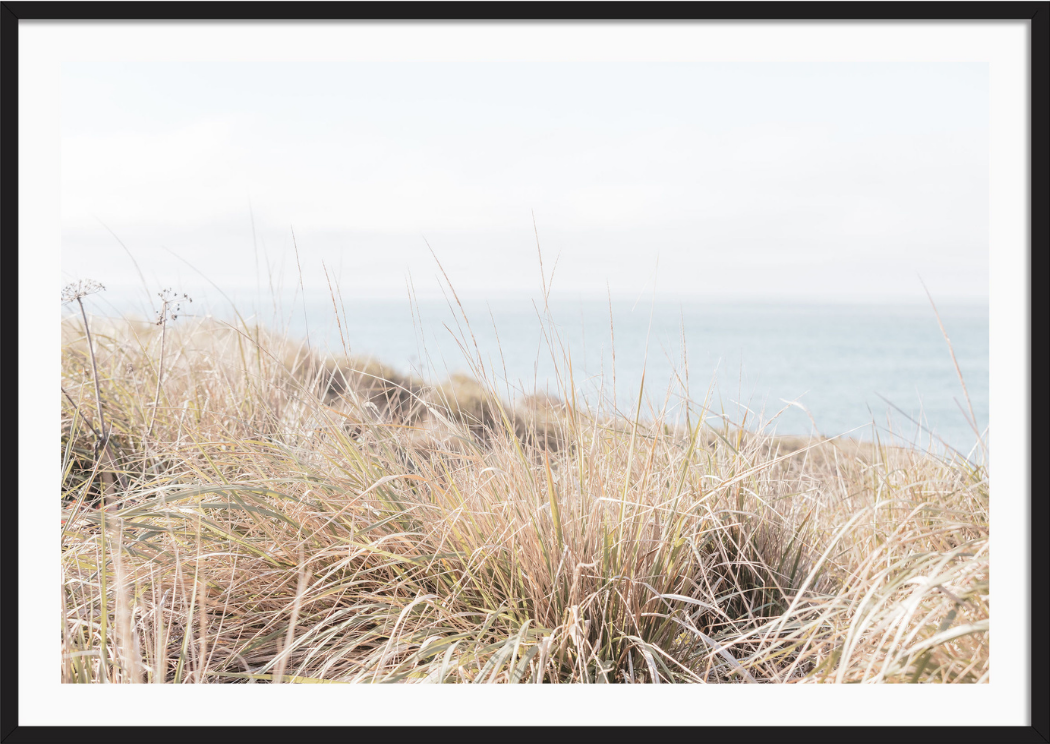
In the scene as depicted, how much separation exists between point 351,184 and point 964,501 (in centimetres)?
269

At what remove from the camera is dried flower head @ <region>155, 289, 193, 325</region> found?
6.32ft

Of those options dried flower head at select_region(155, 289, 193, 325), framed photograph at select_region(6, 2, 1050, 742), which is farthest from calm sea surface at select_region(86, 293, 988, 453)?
dried flower head at select_region(155, 289, 193, 325)

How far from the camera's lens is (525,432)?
169 cm

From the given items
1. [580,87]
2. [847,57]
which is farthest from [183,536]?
[847,57]

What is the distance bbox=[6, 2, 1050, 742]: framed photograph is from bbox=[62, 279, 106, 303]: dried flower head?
0.09 feet

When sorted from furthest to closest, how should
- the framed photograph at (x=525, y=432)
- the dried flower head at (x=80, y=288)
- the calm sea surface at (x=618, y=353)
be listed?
the dried flower head at (x=80, y=288)
the calm sea surface at (x=618, y=353)
the framed photograph at (x=525, y=432)

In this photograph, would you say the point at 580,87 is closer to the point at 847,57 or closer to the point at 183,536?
the point at 847,57

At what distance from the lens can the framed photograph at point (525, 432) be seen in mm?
1078

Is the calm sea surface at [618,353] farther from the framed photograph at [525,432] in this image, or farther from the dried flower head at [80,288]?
the dried flower head at [80,288]

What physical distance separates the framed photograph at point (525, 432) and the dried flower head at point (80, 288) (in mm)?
26

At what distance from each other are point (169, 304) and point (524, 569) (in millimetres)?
1569

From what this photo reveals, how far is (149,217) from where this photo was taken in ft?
7.50

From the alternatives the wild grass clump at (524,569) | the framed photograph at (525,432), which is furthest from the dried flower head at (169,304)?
the wild grass clump at (524,569)

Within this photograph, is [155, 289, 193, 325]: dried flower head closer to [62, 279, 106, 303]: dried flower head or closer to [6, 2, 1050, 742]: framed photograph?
[6, 2, 1050, 742]: framed photograph
